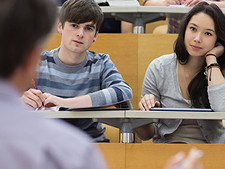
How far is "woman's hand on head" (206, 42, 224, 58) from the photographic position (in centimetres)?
148

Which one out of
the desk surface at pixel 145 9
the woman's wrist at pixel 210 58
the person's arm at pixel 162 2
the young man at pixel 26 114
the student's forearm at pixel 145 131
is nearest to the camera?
the young man at pixel 26 114

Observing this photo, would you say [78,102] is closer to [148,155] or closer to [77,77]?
[77,77]

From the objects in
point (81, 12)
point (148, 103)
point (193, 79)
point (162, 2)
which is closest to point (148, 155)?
point (148, 103)

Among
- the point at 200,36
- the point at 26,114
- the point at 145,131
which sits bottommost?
the point at 145,131

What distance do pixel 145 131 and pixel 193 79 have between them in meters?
0.27

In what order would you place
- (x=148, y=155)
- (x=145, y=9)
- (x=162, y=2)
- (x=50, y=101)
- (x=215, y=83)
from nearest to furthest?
(x=148, y=155), (x=50, y=101), (x=215, y=83), (x=145, y=9), (x=162, y=2)

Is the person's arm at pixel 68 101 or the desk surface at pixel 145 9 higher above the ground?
the desk surface at pixel 145 9

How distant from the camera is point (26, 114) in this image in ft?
1.01

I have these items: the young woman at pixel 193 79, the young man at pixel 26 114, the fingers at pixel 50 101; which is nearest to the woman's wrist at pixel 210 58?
the young woman at pixel 193 79

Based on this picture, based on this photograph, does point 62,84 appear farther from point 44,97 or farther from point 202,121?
point 202,121

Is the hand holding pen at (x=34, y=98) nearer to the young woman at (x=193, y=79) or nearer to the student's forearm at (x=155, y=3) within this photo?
the young woman at (x=193, y=79)

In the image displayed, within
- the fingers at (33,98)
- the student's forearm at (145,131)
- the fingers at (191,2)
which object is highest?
the fingers at (191,2)

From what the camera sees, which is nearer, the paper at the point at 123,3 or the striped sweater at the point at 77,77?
the striped sweater at the point at 77,77

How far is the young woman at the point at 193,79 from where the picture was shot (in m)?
1.38
